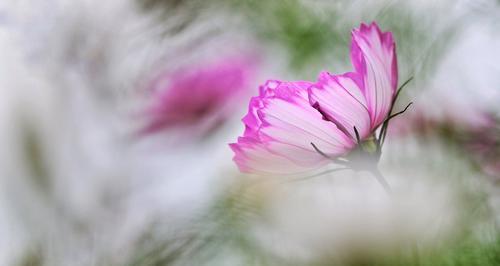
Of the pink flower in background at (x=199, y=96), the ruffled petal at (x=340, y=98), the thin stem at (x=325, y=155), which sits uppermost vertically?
the pink flower in background at (x=199, y=96)

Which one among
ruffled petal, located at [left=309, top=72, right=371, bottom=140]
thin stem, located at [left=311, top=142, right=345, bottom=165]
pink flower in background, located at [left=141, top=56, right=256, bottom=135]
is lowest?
thin stem, located at [left=311, top=142, right=345, bottom=165]

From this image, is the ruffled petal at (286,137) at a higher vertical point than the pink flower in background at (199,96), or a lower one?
lower
